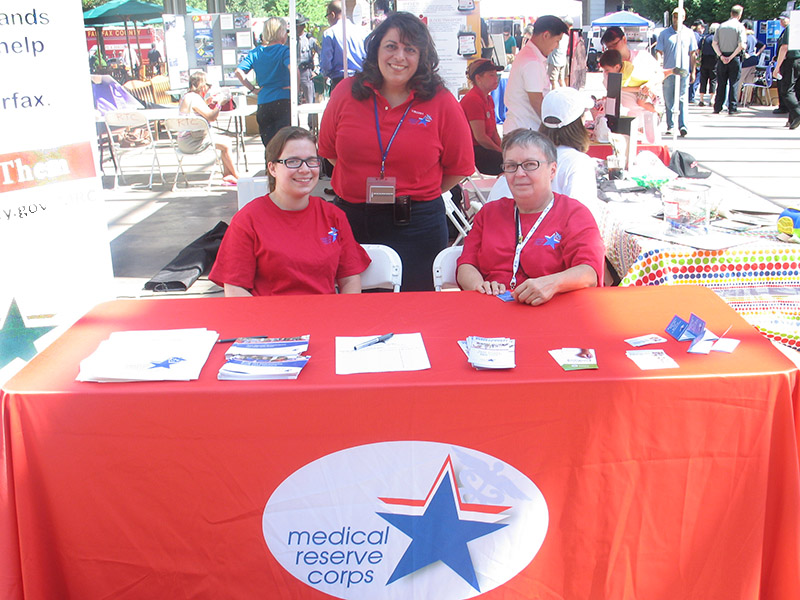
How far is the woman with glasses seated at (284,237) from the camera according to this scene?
7.99 feet

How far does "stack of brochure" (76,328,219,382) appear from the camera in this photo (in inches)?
68.2

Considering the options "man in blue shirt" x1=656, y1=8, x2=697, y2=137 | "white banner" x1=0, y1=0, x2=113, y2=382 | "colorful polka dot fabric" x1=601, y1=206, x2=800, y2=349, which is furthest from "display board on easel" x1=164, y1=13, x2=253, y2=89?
"colorful polka dot fabric" x1=601, y1=206, x2=800, y2=349

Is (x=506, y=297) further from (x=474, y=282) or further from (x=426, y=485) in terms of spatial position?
(x=426, y=485)

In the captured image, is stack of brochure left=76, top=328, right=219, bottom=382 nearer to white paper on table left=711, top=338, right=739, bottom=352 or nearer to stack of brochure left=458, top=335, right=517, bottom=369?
stack of brochure left=458, top=335, right=517, bottom=369

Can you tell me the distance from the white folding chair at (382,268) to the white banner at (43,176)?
3.97 ft

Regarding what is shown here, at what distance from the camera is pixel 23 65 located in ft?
8.83

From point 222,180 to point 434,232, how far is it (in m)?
5.67

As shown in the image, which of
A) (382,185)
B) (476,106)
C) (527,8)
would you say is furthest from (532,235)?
(527,8)

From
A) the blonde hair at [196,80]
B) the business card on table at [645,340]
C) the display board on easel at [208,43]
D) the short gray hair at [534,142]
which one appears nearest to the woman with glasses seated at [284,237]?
the short gray hair at [534,142]

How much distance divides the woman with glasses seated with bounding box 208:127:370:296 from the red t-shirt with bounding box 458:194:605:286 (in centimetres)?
50

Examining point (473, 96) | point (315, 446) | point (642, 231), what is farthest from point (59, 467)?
point (473, 96)

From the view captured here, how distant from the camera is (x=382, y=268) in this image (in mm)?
2818

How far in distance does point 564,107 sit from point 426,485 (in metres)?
2.04

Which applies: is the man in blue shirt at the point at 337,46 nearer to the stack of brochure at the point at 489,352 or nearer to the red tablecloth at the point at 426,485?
the stack of brochure at the point at 489,352
